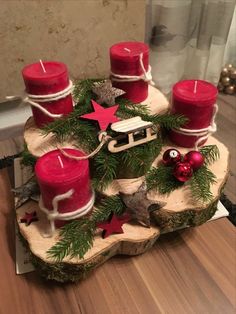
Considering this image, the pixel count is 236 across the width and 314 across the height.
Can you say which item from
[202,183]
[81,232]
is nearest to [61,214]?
[81,232]

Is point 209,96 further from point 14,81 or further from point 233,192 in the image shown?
point 14,81

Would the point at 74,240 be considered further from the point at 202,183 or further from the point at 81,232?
the point at 202,183

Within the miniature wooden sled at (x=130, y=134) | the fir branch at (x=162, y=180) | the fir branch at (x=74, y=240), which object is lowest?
the fir branch at (x=74, y=240)

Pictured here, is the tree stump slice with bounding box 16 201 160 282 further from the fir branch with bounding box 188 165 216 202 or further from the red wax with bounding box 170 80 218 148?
the red wax with bounding box 170 80 218 148

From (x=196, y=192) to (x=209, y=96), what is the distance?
0.20m

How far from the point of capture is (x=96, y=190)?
2.17ft

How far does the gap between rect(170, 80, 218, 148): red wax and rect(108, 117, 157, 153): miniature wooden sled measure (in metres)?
0.11

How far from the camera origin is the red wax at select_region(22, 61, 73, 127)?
65 centimetres

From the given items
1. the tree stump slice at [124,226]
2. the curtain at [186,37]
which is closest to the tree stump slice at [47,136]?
the tree stump slice at [124,226]

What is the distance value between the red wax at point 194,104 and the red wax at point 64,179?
0.81 feet

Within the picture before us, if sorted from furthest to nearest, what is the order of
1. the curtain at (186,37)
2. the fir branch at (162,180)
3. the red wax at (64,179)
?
1. the curtain at (186,37)
2. the fir branch at (162,180)
3. the red wax at (64,179)

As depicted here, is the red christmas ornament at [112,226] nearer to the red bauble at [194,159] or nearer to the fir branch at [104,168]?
the fir branch at [104,168]

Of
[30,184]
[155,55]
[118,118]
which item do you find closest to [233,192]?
[118,118]

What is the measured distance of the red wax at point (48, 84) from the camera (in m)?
0.65
